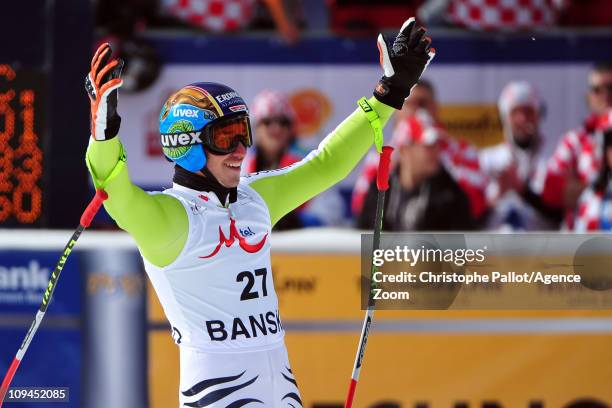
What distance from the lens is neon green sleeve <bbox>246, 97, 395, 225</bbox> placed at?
15.4 feet

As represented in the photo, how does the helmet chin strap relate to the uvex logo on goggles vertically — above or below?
below

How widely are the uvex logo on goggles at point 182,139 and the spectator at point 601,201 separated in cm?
350

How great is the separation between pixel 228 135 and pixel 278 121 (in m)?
3.41

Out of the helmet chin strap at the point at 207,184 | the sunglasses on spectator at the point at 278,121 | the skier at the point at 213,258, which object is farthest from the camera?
the sunglasses on spectator at the point at 278,121

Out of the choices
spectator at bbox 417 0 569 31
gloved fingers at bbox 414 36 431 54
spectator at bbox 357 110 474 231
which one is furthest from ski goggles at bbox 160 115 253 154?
spectator at bbox 417 0 569 31

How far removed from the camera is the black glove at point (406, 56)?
4555 mm

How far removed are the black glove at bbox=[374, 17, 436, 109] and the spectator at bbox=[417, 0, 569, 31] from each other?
5.29m

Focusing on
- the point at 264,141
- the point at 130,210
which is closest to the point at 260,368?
the point at 130,210

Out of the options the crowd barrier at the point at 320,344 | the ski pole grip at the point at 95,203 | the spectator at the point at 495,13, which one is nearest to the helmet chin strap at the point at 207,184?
the ski pole grip at the point at 95,203

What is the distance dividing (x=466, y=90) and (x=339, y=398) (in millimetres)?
4436

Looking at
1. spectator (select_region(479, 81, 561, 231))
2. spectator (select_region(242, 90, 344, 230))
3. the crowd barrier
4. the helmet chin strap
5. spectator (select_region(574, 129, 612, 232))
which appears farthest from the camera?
spectator (select_region(479, 81, 561, 231))

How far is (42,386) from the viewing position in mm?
5969

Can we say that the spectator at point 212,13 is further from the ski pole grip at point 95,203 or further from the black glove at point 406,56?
the ski pole grip at point 95,203

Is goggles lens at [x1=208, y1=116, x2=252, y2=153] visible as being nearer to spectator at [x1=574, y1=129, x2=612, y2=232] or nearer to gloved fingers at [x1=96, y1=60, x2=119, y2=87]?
→ gloved fingers at [x1=96, y1=60, x2=119, y2=87]
